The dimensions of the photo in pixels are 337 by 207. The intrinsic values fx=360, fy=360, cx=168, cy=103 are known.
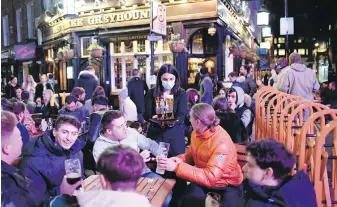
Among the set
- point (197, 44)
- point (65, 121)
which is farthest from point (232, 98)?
point (197, 44)

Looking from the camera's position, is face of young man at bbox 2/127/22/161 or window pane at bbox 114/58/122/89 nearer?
face of young man at bbox 2/127/22/161

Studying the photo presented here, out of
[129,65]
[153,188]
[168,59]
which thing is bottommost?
[153,188]

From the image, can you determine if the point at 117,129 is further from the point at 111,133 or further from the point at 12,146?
the point at 12,146

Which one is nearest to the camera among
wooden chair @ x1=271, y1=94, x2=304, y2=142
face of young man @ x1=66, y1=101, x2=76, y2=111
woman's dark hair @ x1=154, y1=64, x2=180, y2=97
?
wooden chair @ x1=271, y1=94, x2=304, y2=142

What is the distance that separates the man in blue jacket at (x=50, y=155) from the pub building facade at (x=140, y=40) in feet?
30.2

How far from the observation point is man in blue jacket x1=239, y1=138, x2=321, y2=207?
2.52 m

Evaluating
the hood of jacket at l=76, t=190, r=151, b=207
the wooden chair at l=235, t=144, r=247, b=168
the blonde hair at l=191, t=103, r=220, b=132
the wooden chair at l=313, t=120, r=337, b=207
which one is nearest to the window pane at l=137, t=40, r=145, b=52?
the wooden chair at l=235, t=144, r=247, b=168

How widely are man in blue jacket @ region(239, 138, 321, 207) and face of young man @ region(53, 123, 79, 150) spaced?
169 cm

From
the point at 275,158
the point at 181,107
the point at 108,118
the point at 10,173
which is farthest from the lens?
the point at 181,107

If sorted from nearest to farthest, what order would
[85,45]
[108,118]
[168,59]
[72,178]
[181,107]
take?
[72,178], [108,118], [181,107], [168,59], [85,45]

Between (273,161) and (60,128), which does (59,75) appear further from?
(273,161)

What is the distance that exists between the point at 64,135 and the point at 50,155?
0.22 metres

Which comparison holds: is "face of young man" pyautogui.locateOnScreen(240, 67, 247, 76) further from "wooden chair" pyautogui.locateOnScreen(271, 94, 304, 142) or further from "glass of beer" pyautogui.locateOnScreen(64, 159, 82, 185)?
"glass of beer" pyautogui.locateOnScreen(64, 159, 82, 185)

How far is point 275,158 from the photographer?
2.56 metres
